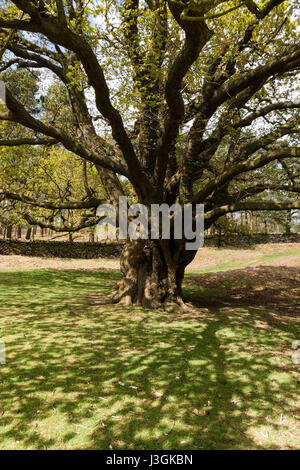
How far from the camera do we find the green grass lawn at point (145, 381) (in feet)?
11.6

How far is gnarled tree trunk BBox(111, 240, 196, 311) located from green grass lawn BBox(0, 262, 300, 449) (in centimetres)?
106

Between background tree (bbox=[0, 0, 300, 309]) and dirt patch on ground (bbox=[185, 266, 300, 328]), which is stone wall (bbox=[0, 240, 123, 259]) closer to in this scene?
dirt patch on ground (bbox=[185, 266, 300, 328])

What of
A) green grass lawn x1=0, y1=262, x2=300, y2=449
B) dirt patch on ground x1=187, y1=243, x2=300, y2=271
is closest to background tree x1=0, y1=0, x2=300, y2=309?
green grass lawn x1=0, y1=262, x2=300, y2=449

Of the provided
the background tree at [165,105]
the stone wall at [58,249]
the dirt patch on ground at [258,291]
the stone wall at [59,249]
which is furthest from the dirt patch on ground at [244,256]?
the background tree at [165,105]

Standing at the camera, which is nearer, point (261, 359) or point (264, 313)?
point (261, 359)

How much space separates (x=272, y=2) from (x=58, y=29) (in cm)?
420

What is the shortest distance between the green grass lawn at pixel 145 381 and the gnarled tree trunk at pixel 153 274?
3.48ft

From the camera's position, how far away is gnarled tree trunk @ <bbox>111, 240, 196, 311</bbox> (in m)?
9.92

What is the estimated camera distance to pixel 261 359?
18.8ft

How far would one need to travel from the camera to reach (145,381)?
15.8 feet

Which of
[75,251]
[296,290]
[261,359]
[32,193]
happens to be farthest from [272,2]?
[75,251]

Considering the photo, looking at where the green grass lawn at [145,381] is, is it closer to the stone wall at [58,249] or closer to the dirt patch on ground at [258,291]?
the dirt patch on ground at [258,291]

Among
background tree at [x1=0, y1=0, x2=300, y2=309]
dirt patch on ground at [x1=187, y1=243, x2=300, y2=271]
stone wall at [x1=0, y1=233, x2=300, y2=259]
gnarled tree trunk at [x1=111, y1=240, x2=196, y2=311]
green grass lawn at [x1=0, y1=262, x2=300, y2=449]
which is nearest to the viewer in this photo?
green grass lawn at [x1=0, y1=262, x2=300, y2=449]

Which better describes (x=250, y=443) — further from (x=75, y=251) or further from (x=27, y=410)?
(x=75, y=251)
